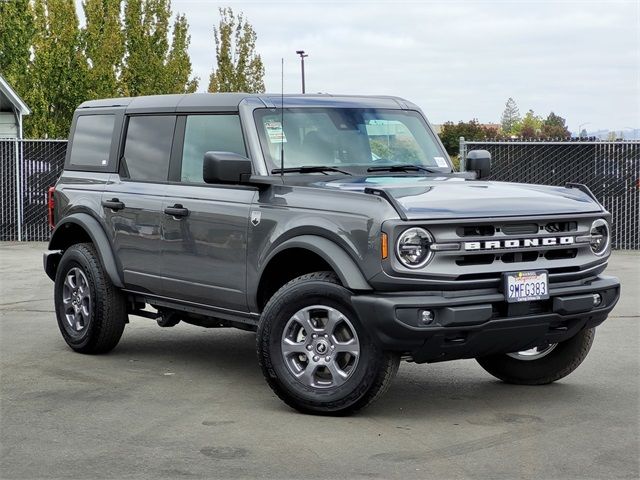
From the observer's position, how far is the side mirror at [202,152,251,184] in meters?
7.37

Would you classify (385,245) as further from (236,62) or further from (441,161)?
(236,62)

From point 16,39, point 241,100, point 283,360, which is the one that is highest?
point 16,39

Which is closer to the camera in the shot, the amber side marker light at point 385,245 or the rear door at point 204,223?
the amber side marker light at point 385,245

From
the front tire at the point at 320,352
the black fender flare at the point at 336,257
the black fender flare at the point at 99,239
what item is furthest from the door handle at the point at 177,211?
the front tire at the point at 320,352

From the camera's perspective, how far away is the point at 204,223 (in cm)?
792

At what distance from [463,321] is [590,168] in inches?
545

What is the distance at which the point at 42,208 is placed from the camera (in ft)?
71.1

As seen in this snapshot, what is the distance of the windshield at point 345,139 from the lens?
7824mm

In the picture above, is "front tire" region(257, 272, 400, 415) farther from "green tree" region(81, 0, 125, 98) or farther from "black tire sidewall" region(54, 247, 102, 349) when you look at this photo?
Result: "green tree" region(81, 0, 125, 98)

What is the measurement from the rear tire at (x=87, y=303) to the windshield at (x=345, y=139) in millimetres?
2053

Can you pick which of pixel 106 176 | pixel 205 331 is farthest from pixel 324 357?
pixel 205 331

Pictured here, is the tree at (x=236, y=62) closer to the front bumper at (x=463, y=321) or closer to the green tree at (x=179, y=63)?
the green tree at (x=179, y=63)

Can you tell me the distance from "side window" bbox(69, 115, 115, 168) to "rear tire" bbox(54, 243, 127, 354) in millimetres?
710

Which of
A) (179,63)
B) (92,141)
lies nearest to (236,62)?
(179,63)
